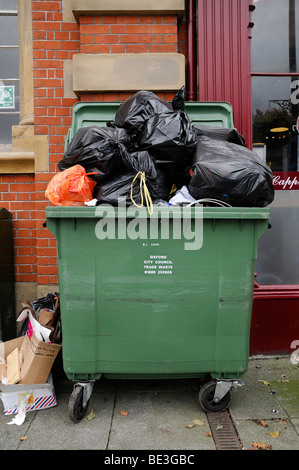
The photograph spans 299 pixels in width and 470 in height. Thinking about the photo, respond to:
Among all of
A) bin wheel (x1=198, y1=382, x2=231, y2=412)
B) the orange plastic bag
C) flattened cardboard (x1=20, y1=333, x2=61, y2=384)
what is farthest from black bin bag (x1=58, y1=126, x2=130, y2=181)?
bin wheel (x1=198, y1=382, x2=231, y2=412)

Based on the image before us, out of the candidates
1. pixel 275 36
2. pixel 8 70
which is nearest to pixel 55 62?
pixel 8 70

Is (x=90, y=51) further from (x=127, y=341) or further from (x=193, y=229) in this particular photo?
(x=127, y=341)

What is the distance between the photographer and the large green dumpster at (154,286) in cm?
251

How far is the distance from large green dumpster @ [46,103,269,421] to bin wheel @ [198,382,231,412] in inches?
7.4

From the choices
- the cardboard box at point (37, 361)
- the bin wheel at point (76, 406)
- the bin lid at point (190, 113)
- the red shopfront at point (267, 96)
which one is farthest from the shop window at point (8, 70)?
the bin wheel at point (76, 406)

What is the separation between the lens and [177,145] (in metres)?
2.72

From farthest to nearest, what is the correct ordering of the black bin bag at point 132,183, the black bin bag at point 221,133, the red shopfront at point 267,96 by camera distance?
the red shopfront at point 267,96 → the black bin bag at point 221,133 → the black bin bag at point 132,183

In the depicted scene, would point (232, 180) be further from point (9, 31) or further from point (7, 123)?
point (9, 31)

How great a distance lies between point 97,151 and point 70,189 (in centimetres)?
33

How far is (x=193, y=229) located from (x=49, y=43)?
270 cm

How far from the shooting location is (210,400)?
2.81 meters

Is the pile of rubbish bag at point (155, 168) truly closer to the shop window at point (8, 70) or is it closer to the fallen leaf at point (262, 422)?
the fallen leaf at point (262, 422)

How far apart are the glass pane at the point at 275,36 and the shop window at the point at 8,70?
99.1 inches

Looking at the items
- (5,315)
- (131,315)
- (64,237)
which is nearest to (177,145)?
(64,237)
